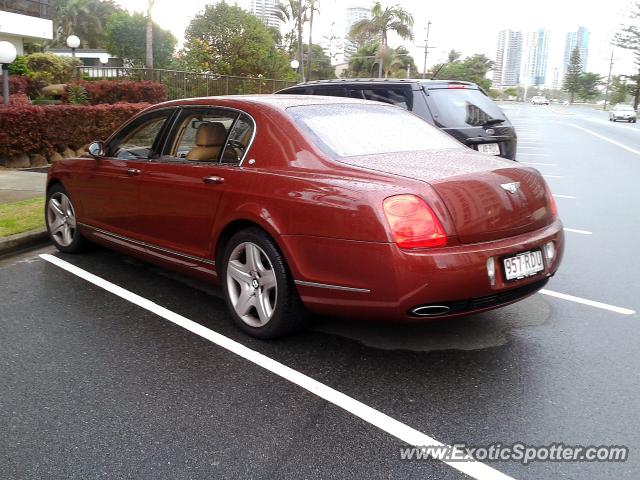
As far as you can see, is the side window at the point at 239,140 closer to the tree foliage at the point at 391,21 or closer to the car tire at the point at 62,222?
the car tire at the point at 62,222

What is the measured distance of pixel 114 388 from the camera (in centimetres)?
347

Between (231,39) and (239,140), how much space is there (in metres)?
29.5

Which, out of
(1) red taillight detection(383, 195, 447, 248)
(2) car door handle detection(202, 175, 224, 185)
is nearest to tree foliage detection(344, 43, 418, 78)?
(2) car door handle detection(202, 175, 224, 185)

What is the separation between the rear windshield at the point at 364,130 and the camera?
4156 millimetres

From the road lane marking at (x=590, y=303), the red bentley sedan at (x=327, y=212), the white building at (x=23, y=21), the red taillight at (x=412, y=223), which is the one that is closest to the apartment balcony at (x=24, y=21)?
the white building at (x=23, y=21)

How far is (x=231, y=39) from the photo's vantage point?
32.2m

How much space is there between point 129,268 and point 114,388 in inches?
98.2

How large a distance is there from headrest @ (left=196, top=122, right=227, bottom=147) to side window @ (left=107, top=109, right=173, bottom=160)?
1.57 feet

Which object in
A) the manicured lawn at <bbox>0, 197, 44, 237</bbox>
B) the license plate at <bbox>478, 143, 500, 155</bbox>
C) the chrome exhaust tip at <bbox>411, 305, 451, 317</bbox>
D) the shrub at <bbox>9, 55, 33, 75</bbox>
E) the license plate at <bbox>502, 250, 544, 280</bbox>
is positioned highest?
the shrub at <bbox>9, 55, 33, 75</bbox>

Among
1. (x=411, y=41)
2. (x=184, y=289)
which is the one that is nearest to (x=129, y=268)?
(x=184, y=289)

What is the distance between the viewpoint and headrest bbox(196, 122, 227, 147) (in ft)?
15.1

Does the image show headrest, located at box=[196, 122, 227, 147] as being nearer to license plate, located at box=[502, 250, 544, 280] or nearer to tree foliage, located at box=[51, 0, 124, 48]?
license plate, located at box=[502, 250, 544, 280]

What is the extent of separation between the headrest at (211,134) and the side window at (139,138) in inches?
18.8

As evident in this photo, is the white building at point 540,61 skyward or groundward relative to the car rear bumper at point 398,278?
skyward
